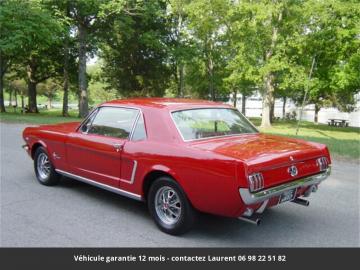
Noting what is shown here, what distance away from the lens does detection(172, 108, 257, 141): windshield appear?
16.2 ft

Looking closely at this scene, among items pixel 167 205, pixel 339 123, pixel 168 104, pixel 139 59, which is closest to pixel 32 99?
pixel 139 59

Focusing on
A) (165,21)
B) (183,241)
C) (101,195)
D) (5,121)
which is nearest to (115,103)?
(101,195)

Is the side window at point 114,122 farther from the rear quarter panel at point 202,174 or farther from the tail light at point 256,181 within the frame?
the tail light at point 256,181

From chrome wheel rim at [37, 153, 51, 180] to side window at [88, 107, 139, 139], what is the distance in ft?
4.53

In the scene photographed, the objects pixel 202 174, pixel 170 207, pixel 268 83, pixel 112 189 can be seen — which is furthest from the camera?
pixel 268 83

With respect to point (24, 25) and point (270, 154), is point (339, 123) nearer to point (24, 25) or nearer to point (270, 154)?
point (24, 25)

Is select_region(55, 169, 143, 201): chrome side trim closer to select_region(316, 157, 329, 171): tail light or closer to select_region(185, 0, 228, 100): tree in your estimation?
select_region(316, 157, 329, 171): tail light

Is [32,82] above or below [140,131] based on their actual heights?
above

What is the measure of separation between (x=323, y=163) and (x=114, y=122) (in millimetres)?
2783

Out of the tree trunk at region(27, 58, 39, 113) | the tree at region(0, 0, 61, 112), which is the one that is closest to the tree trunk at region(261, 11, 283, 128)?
the tree at region(0, 0, 61, 112)

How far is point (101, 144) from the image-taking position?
5.52 m

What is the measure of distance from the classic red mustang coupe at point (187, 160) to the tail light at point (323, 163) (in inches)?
0.5

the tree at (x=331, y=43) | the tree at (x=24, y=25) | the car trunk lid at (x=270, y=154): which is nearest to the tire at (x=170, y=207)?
the car trunk lid at (x=270, y=154)
